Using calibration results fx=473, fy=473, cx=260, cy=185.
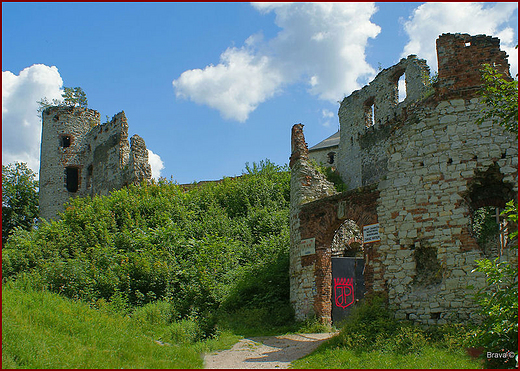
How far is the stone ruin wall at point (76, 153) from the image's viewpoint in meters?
26.5

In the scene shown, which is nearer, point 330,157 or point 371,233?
point 371,233

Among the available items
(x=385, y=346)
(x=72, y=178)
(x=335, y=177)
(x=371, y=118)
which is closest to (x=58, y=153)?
(x=72, y=178)

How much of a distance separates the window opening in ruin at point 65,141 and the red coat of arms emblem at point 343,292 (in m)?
21.5

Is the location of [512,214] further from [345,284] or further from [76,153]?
[76,153]

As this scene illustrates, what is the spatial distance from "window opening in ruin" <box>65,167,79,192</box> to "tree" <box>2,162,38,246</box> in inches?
136

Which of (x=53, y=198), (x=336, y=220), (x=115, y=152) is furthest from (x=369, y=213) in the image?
(x=53, y=198)

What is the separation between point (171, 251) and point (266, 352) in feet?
21.0

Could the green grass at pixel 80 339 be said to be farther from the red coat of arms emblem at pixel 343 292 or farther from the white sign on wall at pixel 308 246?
the red coat of arms emblem at pixel 343 292

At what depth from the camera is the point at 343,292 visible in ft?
44.9

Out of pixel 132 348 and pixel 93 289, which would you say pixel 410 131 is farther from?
pixel 93 289

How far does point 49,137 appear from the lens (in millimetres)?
29188

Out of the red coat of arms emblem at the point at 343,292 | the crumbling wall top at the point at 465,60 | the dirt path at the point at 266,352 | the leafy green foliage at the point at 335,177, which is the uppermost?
the crumbling wall top at the point at 465,60

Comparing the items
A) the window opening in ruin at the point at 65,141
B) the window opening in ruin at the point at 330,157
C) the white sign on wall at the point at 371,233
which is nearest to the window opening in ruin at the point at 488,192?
the white sign on wall at the point at 371,233

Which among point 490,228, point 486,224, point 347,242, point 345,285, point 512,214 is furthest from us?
point 347,242
